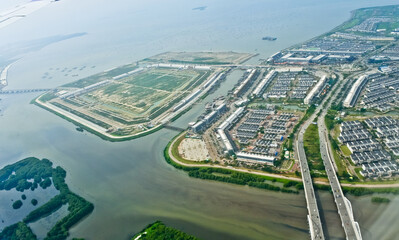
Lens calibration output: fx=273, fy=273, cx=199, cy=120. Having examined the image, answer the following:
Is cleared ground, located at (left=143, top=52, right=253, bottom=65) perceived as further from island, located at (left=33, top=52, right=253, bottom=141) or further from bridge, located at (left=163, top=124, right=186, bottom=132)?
bridge, located at (left=163, top=124, right=186, bottom=132)

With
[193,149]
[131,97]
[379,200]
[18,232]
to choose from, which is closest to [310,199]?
[379,200]

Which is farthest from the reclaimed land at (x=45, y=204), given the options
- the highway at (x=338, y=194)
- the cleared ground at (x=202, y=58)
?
the cleared ground at (x=202, y=58)

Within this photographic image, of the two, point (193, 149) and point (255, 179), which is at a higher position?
A: point (193, 149)

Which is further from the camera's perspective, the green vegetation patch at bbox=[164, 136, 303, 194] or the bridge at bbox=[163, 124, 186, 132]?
the bridge at bbox=[163, 124, 186, 132]

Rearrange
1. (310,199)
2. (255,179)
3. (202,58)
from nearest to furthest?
1. (310,199)
2. (255,179)
3. (202,58)

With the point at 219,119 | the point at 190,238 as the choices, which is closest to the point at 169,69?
the point at 219,119

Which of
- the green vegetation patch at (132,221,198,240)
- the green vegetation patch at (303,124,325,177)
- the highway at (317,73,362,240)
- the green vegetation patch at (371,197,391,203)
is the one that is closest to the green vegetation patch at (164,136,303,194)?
the green vegetation patch at (303,124,325,177)

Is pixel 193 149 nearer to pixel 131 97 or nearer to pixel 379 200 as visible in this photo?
pixel 379 200
